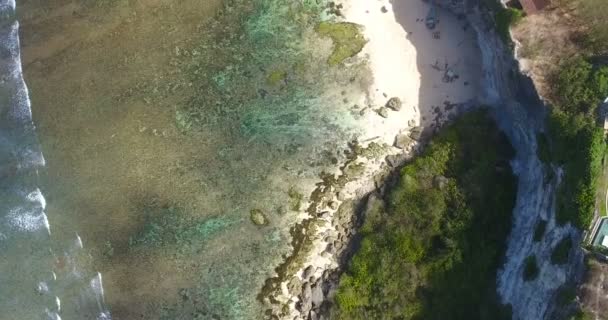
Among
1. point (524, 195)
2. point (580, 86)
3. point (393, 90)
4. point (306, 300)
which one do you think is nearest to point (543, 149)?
point (524, 195)

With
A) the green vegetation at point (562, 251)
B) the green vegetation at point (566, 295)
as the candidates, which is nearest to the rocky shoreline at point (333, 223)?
the green vegetation at point (562, 251)

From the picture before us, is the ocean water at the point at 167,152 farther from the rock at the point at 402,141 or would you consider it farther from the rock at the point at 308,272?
the rock at the point at 402,141

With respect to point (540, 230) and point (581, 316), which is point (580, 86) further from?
point (581, 316)

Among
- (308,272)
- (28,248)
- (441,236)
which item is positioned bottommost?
(28,248)

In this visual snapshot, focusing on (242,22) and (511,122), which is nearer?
(511,122)

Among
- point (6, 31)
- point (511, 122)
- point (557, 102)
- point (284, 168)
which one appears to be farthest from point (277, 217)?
point (6, 31)

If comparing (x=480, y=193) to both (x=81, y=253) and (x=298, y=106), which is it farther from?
(x=81, y=253)
